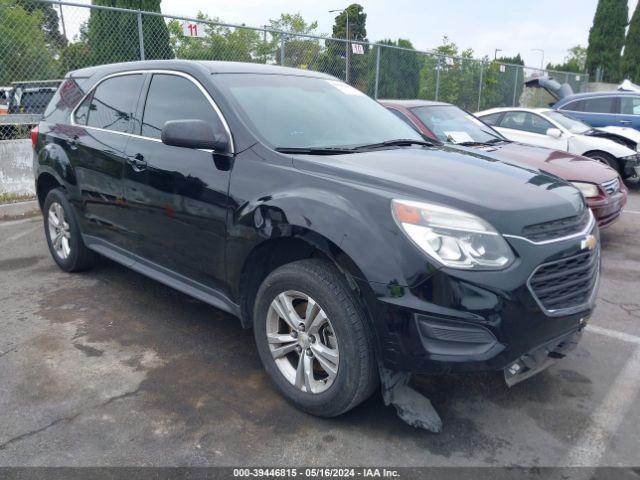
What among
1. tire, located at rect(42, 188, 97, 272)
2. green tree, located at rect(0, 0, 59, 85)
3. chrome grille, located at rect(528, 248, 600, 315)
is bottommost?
tire, located at rect(42, 188, 97, 272)

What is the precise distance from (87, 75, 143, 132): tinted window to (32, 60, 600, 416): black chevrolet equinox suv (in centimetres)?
2

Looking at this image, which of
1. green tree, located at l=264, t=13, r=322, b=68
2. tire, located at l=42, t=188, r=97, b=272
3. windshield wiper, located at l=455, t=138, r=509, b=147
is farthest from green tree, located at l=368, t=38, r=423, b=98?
tire, located at l=42, t=188, r=97, b=272

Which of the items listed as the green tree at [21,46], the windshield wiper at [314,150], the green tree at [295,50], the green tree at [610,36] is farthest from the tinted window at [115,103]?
the green tree at [610,36]

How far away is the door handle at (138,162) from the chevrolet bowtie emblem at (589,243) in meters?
2.66

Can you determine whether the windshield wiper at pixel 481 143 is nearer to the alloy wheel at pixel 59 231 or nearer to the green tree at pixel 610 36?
the alloy wheel at pixel 59 231

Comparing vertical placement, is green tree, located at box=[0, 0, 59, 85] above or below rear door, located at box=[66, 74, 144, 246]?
above

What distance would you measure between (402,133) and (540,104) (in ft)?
65.5

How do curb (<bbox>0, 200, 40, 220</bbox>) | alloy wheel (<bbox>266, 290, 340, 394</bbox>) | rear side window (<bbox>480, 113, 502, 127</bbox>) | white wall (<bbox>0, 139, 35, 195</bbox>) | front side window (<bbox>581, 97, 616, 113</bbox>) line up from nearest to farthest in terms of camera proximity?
alloy wheel (<bbox>266, 290, 340, 394</bbox>) → curb (<bbox>0, 200, 40, 220</bbox>) → white wall (<bbox>0, 139, 35, 195</bbox>) → rear side window (<bbox>480, 113, 502, 127</bbox>) → front side window (<bbox>581, 97, 616, 113</bbox>)

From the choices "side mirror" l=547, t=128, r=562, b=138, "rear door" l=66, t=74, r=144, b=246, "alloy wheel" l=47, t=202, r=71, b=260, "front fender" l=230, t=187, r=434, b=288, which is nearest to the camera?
"front fender" l=230, t=187, r=434, b=288

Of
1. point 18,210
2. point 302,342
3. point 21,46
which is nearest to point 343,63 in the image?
point 21,46

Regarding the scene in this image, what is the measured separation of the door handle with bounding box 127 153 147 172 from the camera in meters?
3.67

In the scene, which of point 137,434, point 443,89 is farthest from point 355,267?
point 443,89

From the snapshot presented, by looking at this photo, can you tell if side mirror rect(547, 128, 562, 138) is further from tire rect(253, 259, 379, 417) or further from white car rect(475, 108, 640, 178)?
tire rect(253, 259, 379, 417)

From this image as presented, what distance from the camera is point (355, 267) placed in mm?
2473
